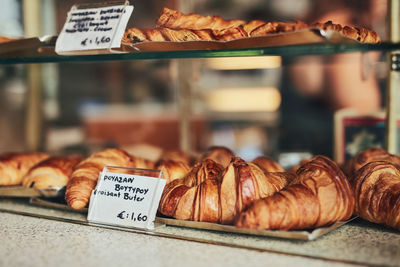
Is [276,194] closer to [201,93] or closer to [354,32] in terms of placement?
[354,32]

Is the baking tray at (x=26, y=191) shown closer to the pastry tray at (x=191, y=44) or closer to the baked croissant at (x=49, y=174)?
the baked croissant at (x=49, y=174)

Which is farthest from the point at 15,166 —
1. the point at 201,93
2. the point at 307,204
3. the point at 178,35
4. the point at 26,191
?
the point at 201,93

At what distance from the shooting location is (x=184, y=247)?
3.06ft

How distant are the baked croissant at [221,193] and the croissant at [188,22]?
336 millimetres

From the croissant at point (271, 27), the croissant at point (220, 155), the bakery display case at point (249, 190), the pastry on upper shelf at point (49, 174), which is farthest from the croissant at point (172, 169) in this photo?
the croissant at point (271, 27)

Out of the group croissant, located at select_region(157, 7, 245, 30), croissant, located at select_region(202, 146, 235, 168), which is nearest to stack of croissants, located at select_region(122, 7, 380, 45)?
croissant, located at select_region(157, 7, 245, 30)

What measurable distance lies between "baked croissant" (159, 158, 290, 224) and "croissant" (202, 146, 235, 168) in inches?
10.1

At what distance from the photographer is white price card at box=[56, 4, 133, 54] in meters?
1.12

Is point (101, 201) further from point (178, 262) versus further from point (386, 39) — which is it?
point (386, 39)

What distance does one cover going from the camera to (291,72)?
2580mm

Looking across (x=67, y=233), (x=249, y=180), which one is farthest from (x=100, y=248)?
(x=249, y=180)

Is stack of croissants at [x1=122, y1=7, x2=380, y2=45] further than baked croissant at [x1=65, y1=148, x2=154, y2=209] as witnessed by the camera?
No

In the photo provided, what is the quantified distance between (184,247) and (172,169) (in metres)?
0.29

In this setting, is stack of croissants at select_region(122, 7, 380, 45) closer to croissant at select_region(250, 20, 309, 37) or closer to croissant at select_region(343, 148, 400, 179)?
croissant at select_region(250, 20, 309, 37)
